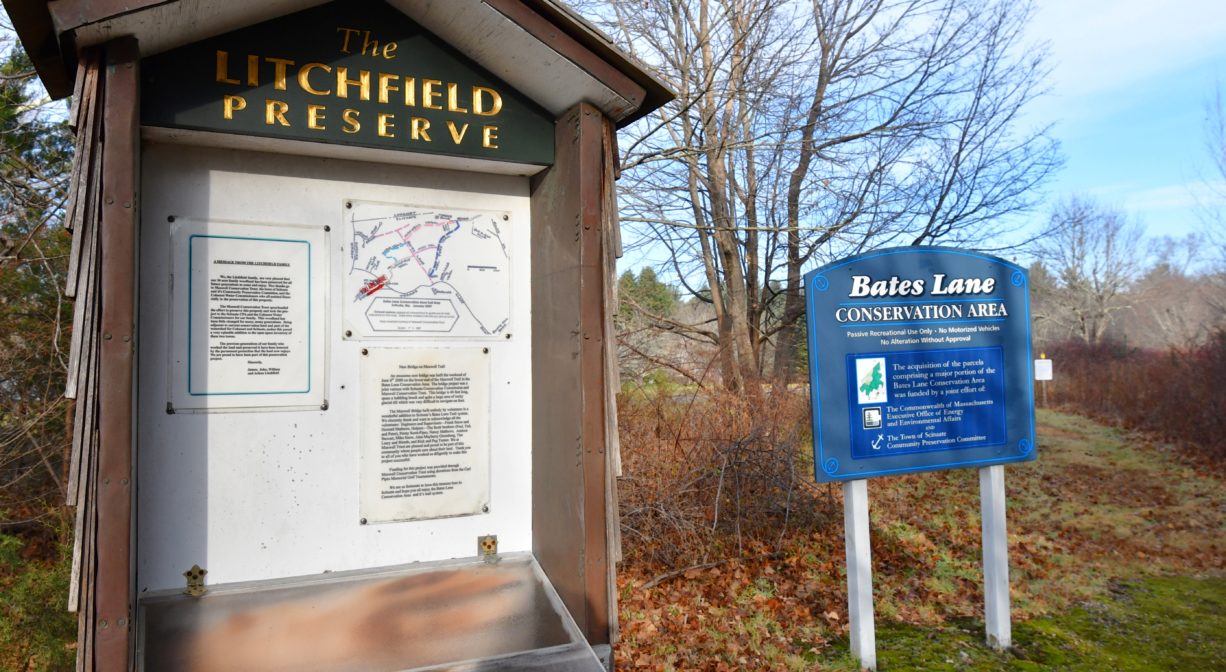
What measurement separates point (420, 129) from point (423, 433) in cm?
122

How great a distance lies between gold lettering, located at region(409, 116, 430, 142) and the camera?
273cm

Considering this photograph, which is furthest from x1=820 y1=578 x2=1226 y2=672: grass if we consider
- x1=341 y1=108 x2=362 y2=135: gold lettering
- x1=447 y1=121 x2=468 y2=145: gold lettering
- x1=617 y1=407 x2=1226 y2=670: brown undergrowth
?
x1=341 y1=108 x2=362 y2=135: gold lettering

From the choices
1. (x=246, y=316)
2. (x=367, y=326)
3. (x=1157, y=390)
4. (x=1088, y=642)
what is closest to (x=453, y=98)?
(x=367, y=326)

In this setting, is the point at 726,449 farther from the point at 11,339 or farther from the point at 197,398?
the point at 11,339

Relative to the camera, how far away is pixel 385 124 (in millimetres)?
2686

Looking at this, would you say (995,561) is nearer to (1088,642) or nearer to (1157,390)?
(1088,642)

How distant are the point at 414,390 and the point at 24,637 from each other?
5384 millimetres

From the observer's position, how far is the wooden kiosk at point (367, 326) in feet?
8.17

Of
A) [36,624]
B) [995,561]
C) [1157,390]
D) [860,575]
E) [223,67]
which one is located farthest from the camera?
[1157,390]

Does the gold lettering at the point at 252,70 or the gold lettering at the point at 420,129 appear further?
the gold lettering at the point at 420,129

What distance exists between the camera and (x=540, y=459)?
9.91 ft

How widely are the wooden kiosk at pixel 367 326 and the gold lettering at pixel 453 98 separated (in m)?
0.02

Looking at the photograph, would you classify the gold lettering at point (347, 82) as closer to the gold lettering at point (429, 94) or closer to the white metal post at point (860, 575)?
the gold lettering at point (429, 94)

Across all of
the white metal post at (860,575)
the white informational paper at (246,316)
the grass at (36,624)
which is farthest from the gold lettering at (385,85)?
the grass at (36,624)
